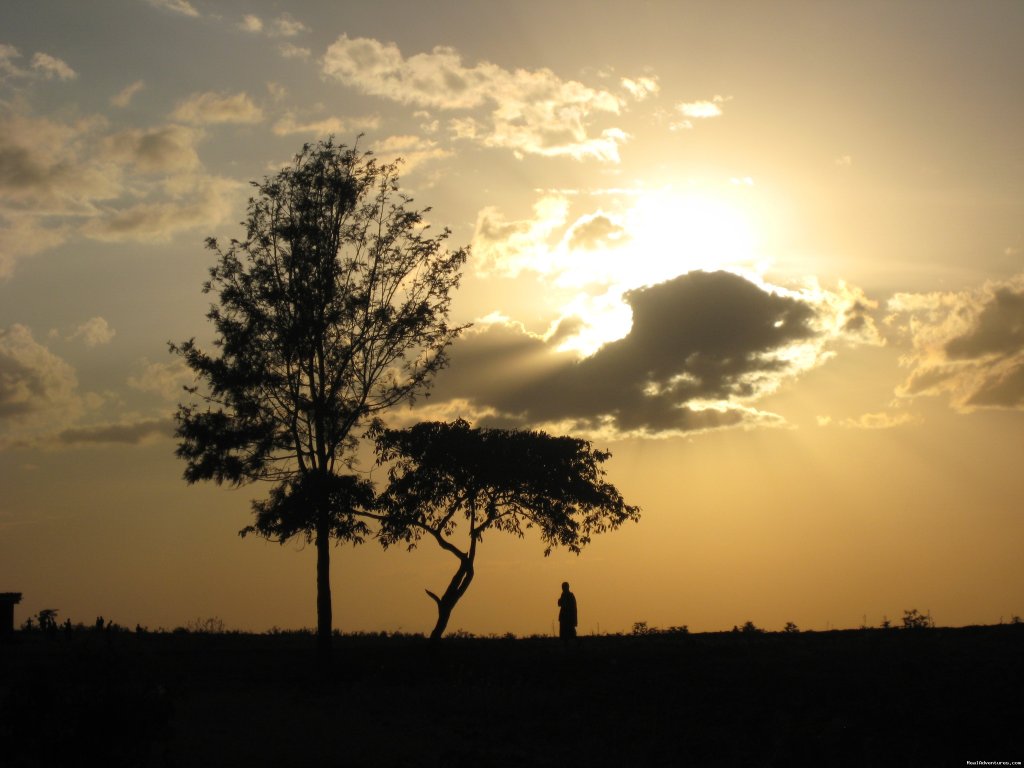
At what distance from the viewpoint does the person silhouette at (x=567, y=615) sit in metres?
39.2

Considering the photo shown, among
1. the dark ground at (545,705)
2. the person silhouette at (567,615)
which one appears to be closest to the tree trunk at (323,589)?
the dark ground at (545,705)

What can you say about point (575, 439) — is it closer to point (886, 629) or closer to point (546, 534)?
point (546, 534)

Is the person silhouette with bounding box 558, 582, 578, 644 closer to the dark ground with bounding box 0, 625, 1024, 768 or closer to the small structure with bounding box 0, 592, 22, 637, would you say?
the dark ground with bounding box 0, 625, 1024, 768

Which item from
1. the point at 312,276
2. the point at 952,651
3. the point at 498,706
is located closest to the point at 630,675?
the point at 498,706

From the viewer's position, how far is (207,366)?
1479 inches

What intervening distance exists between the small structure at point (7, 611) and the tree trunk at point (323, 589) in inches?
476

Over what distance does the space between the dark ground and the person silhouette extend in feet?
7.03

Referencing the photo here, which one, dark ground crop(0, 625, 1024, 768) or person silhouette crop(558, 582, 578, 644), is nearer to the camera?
dark ground crop(0, 625, 1024, 768)

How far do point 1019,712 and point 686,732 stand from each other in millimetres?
7675

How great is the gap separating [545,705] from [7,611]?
22.8 m

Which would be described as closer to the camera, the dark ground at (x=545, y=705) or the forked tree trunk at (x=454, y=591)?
the dark ground at (x=545, y=705)

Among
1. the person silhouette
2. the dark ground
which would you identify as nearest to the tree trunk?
the dark ground

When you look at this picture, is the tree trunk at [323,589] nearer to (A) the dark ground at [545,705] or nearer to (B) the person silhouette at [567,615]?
(A) the dark ground at [545,705]

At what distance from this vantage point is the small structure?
128ft
